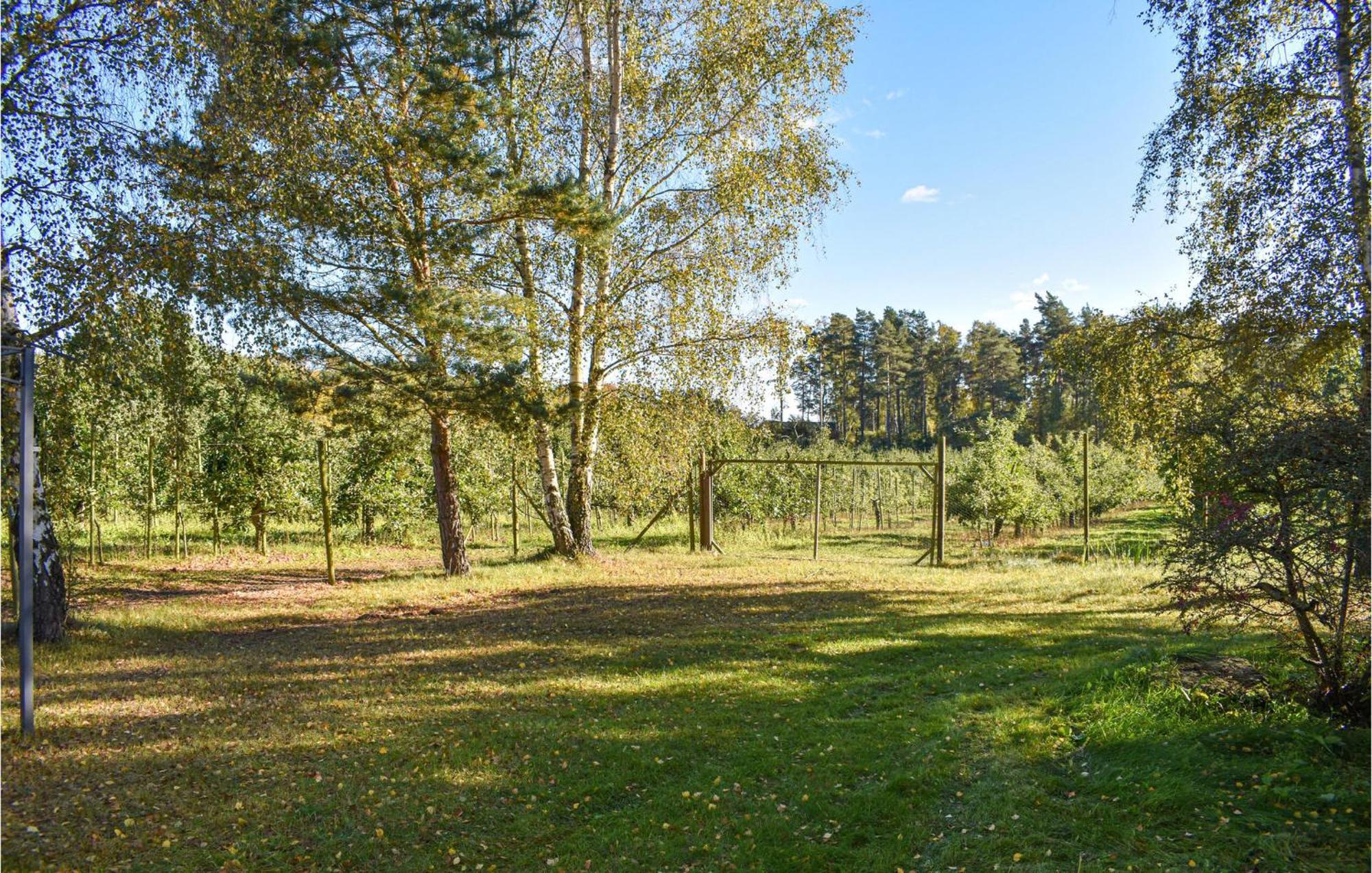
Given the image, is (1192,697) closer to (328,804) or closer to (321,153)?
(328,804)

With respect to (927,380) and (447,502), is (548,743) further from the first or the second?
(927,380)

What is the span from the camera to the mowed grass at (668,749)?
379 cm

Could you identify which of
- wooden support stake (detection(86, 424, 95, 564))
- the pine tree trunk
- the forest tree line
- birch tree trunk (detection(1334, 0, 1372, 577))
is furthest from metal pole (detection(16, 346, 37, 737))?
the forest tree line

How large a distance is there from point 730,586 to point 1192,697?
7.68m

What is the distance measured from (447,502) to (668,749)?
28.6ft

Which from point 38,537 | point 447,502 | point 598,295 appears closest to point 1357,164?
point 598,295

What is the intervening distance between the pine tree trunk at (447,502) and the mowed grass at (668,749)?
3.39m

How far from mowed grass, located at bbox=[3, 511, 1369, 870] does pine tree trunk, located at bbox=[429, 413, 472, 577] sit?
3.39 metres

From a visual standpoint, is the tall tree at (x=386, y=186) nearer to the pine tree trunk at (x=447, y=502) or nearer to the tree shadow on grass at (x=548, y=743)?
the pine tree trunk at (x=447, y=502)

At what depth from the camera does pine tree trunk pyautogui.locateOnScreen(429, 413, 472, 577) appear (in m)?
12.5

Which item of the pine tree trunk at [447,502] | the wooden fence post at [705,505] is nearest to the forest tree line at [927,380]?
the wooden fence post at [705,505]

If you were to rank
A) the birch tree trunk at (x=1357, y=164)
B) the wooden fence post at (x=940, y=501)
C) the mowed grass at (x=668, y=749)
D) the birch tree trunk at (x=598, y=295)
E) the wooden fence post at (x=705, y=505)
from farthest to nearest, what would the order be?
the wooden fence post at (x=705, y=505) → the wooden fence post at (x=940, y=501) → the birch tree trunk at (x=598, y=295) → the birch tree trunk at (x=1357, y=164) → the mowed grass at (x=668, y=749)

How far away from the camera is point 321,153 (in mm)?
10375

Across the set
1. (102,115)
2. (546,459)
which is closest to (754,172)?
(546,459)
